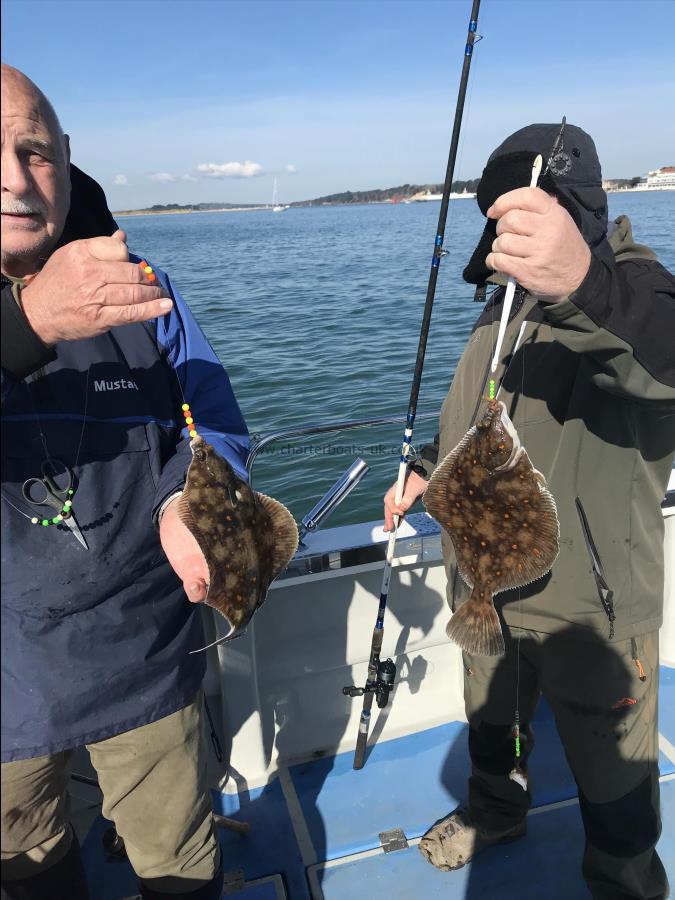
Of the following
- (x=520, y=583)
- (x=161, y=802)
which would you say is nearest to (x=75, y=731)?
(x=161, y=802)

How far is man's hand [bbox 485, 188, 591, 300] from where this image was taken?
60.1 inches

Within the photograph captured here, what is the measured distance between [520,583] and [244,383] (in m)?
9.77

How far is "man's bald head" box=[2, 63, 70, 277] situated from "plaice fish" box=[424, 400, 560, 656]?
4.45ft

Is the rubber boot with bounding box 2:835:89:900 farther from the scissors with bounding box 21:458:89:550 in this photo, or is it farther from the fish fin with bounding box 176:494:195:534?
the fish fin with bounding box 176:494:195:534

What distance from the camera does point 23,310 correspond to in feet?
4.78

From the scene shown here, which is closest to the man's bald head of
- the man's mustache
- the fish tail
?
the man's mustache

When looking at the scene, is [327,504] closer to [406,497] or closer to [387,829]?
[406,497]

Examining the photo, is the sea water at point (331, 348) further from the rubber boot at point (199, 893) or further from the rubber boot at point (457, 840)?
the rubber boot at point (199, 893)

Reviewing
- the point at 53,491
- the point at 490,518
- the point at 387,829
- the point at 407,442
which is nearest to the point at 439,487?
the point at 490,518

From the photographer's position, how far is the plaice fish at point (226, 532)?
184cm

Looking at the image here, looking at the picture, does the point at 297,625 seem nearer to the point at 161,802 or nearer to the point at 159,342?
the point at 161,802

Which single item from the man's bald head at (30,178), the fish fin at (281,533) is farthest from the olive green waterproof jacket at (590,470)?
the man's bald head at (30,178)

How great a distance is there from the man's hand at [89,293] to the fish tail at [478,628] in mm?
1394

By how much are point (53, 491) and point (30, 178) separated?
0.84 m
